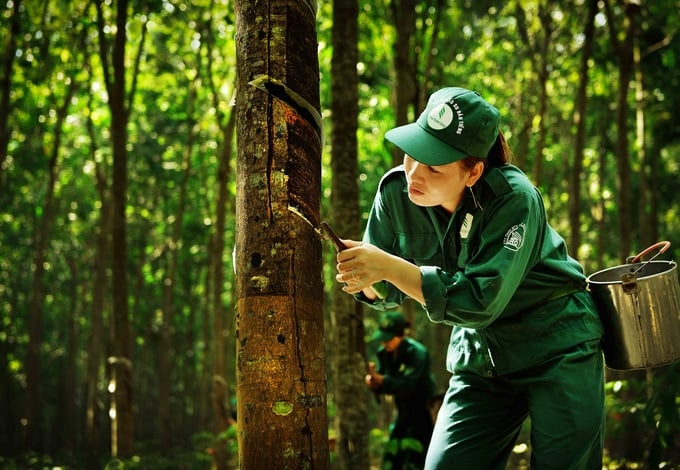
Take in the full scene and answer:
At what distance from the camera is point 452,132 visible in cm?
228

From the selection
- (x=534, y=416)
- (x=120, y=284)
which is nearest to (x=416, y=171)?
(x=534, y=416)

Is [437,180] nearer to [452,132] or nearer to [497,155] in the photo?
[452,132]

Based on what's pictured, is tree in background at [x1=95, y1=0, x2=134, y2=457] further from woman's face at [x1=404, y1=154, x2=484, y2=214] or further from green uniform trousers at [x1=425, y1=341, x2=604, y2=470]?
woman's face at [x1=404, y1=154, x2=484, y2=214]

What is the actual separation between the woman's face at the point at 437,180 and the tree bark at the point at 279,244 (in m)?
0.32

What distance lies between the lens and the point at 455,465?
8.21 ft

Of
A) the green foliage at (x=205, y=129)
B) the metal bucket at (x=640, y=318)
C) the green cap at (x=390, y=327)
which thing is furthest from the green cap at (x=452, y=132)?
the green cap at (x=390, y=327)

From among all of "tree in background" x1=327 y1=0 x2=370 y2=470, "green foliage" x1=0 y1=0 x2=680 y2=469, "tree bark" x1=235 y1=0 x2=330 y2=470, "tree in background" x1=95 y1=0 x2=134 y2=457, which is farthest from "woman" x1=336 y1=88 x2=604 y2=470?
"tree in background" x1=95 y1=0 x2=134 y2=457

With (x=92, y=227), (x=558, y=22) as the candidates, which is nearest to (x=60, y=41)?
(x=558, y=22)

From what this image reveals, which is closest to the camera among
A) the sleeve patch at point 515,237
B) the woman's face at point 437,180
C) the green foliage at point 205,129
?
the sleeve patch at point 515,237

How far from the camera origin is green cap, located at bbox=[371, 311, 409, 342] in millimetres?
7652

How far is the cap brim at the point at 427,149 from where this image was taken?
2258 millimetres

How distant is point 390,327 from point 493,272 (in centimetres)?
557

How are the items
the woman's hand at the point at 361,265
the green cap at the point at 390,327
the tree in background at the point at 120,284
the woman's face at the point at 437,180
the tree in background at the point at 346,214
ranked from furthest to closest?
the tree in background at the point at 120,284 < the green cap at the point at 390,327 < the tree in background at the point at 346,214 < the woman's face at the point at 437,180 < the woman's hand at the point at 361,265

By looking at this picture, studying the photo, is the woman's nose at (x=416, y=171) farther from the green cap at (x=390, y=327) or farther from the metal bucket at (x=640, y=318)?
the green cap at (x=390, y=327)
